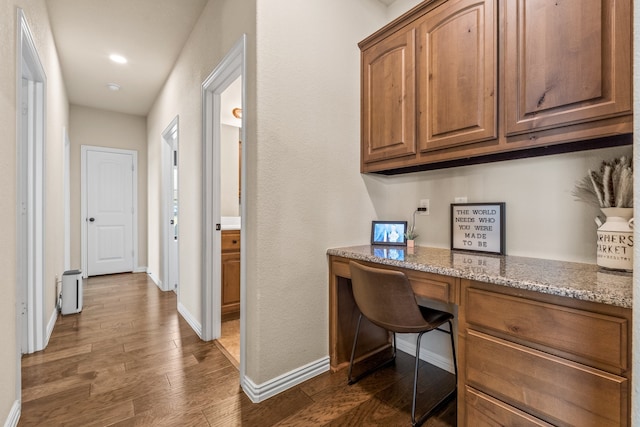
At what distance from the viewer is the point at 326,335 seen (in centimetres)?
196

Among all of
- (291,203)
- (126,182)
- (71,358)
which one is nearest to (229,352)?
(71,358)

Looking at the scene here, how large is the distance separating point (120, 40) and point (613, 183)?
391 centimetres

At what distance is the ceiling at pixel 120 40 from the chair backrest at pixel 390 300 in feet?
8.30

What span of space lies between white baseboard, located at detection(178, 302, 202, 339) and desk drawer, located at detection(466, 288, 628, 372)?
7.15ft

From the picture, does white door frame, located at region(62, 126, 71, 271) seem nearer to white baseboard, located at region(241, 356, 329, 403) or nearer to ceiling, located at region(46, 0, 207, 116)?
ceiling, located at region(46, 0, 207, 116)

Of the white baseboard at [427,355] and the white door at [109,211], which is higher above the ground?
the white door at [109,211]

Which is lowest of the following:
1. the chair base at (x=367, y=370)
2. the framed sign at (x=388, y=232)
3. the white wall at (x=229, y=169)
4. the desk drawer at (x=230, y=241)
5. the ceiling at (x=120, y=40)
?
the chair base at (x=367, y=370)

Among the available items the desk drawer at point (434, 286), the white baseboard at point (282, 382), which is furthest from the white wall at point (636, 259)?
the white baseboard at point (282, 382)

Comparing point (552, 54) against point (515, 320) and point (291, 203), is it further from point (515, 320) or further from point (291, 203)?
point (291, 203)

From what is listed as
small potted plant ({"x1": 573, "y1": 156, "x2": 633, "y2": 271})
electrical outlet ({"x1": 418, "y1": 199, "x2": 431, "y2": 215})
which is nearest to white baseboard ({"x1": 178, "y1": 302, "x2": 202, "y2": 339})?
electrical outlet ({"x1": 418, "y1": 199, "x2": 431, "y2": 215})

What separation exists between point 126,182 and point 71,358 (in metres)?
3.54

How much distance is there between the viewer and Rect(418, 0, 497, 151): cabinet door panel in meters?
1.47

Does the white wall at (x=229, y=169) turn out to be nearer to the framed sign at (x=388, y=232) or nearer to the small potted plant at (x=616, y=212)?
the framed sign at (x=388, y=232)

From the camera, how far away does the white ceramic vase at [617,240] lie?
3.75ft
